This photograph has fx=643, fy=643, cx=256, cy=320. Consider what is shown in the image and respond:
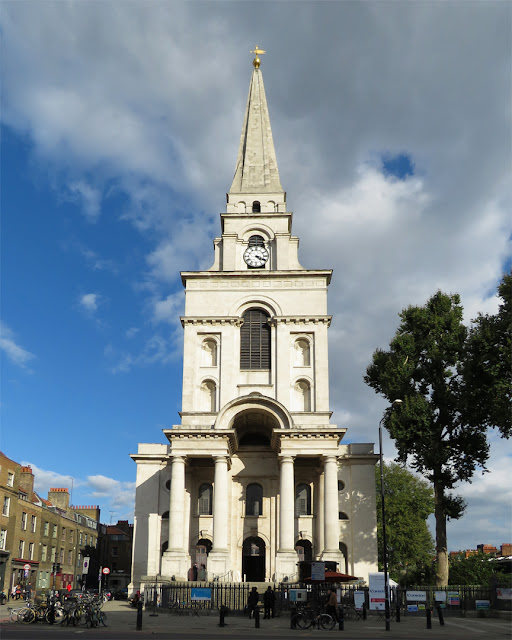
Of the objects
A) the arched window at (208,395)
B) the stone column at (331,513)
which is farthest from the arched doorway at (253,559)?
the arched window at (208,395)

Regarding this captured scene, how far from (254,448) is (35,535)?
2306 cm

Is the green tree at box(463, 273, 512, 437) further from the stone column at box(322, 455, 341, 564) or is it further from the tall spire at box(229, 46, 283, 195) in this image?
the tall spire at box(229, 46, 283, 195)

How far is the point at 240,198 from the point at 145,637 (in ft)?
126

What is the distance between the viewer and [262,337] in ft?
154

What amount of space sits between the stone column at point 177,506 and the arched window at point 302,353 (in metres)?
10.9

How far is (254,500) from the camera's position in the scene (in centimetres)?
4500

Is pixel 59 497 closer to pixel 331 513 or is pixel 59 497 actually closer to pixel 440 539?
pixel 331 513

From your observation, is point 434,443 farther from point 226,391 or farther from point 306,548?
point 226,391

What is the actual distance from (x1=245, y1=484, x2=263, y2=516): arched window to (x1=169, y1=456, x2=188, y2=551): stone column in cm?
559

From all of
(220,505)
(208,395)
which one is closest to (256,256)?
(208,395)

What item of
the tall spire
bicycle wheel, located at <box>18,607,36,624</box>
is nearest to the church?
the tall spire

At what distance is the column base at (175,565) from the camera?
126ft

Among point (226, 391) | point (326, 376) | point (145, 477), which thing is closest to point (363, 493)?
point (326, 376)

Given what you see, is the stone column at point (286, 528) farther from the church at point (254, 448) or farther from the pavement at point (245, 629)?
the pavement at point (245, 629)
